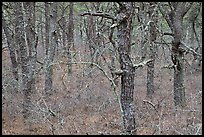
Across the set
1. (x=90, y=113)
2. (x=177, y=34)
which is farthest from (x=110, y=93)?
(x=177, y=34)

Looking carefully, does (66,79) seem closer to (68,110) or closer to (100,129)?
(68,110)

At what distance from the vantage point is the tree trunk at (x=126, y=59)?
8.19 metres

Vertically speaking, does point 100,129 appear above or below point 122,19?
below

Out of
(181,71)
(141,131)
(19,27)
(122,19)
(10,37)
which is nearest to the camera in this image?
(122,19)

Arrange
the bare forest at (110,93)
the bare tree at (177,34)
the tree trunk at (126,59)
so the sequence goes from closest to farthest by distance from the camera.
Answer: the tree trunk at (126,59)
the bare forest at (110,93)
the bare tree at (177,34)

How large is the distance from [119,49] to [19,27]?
5.04 m

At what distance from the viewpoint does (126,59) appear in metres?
8.30

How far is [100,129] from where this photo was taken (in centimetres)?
1148

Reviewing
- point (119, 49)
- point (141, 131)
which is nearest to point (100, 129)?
point (141, 131)

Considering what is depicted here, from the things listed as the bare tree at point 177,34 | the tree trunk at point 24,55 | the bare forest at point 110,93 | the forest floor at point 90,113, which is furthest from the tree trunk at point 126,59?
the bare tree at point 177,34

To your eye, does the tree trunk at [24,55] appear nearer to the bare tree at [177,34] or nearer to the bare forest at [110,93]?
the bare forest at [110,93]

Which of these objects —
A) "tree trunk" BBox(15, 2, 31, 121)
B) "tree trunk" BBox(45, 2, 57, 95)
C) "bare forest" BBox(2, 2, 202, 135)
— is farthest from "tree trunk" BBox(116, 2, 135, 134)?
"tree trunk" BBox(45, 2, 57, 95)

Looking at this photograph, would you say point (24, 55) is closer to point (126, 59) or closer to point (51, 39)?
point (51, 39)

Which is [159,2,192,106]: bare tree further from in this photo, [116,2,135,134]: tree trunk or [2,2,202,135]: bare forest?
[116,2,135,134]: tree trunk
